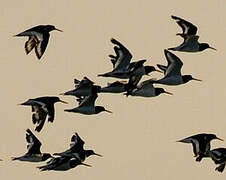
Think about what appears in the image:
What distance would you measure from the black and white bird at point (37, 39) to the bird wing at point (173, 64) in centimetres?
427

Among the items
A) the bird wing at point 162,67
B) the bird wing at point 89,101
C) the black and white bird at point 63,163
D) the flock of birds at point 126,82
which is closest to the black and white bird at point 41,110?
the flock of birds at point 126,82

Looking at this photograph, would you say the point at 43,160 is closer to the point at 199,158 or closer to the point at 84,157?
the point at 84,157

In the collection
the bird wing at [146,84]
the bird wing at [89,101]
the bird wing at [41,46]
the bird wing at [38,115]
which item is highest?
the bird wing at [41,46]

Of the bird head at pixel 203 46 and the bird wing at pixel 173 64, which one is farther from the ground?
the bird head at pixel 203 46

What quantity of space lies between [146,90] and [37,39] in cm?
473

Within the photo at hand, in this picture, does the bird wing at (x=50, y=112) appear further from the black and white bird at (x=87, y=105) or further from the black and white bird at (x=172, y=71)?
the black and white bird at (x=172, y=71)

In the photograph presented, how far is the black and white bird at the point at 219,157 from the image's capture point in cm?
8375

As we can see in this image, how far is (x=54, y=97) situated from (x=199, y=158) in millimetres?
6036

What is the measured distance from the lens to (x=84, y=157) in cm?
8681

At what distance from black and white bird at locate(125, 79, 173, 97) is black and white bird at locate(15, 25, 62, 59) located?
333 cm

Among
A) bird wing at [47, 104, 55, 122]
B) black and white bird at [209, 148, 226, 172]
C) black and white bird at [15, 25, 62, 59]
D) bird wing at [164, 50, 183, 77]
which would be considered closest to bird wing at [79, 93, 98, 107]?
bird wing at [47, 104, 55, 122]

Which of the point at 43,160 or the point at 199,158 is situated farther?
the point at 43,160

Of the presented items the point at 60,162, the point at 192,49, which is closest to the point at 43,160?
the point at 60,162

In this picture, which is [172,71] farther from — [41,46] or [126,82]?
[41,46]
